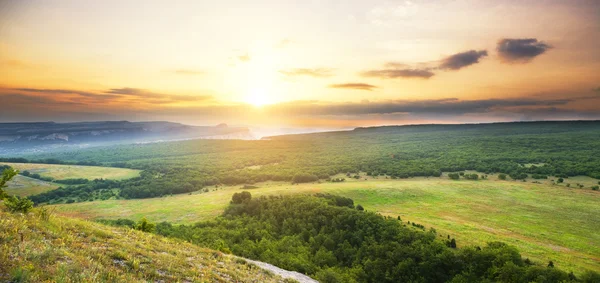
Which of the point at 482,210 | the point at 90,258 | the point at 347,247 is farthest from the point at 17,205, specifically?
the point at 482,210

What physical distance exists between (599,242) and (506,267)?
110 ft

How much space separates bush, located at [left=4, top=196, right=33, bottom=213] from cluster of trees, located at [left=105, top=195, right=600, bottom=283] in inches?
705

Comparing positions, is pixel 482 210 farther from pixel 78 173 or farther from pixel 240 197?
pixel 78 173

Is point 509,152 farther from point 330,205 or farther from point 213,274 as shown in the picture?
point 213,274

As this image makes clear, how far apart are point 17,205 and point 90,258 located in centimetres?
905

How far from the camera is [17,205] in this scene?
17734 mm

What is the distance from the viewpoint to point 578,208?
68875 mm

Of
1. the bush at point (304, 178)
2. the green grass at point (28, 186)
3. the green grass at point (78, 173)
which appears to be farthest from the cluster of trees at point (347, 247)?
the green grass at point (78, 173)

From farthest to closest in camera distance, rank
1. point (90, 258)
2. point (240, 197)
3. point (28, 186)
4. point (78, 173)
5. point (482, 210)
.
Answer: point (78, 173)
point (28, 186)
point (240, 197)
point (482, 210)
point (90, 258)

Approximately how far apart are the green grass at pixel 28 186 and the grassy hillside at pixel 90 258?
489 ft

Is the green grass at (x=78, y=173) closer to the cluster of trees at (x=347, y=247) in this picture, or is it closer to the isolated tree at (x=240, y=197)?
the isolated tree at (x=240, y=197)

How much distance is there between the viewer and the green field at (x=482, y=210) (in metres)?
50.3

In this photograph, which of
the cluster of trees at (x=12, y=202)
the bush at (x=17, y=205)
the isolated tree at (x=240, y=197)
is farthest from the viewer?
the isolated tree at (x=240, y=197)

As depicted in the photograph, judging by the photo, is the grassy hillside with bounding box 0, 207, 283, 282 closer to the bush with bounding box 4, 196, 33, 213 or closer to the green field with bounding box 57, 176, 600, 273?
the bush with bounding box 4, 196, 33, 213
